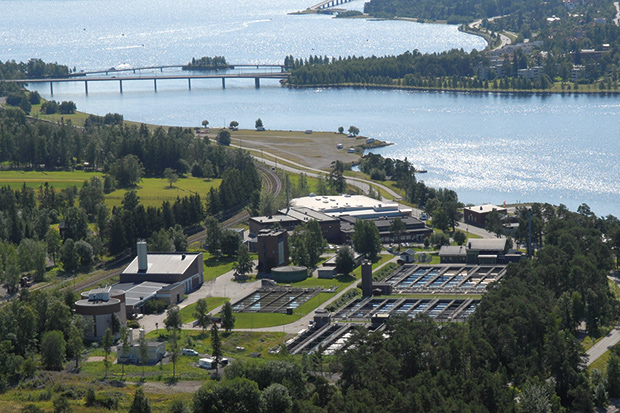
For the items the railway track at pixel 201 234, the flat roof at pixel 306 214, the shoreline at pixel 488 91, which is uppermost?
the shoreline at pixel 488 91

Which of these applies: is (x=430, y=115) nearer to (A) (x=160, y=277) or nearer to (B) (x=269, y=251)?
(B) (x=269, y=251)

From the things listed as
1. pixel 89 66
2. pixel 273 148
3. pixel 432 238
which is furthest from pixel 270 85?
pixel 432 238

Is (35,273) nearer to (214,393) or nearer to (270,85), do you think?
(214,393)

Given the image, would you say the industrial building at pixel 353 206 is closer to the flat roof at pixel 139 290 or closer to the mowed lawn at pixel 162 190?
the mowed lawn at pixel 162 190

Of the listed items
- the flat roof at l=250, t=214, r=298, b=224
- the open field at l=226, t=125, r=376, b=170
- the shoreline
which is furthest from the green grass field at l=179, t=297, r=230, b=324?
the shoreline

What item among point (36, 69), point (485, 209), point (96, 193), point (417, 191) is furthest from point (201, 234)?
point (36, 69)

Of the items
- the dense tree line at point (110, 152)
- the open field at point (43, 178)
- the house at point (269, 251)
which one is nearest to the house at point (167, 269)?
the house at point (269, 251)
